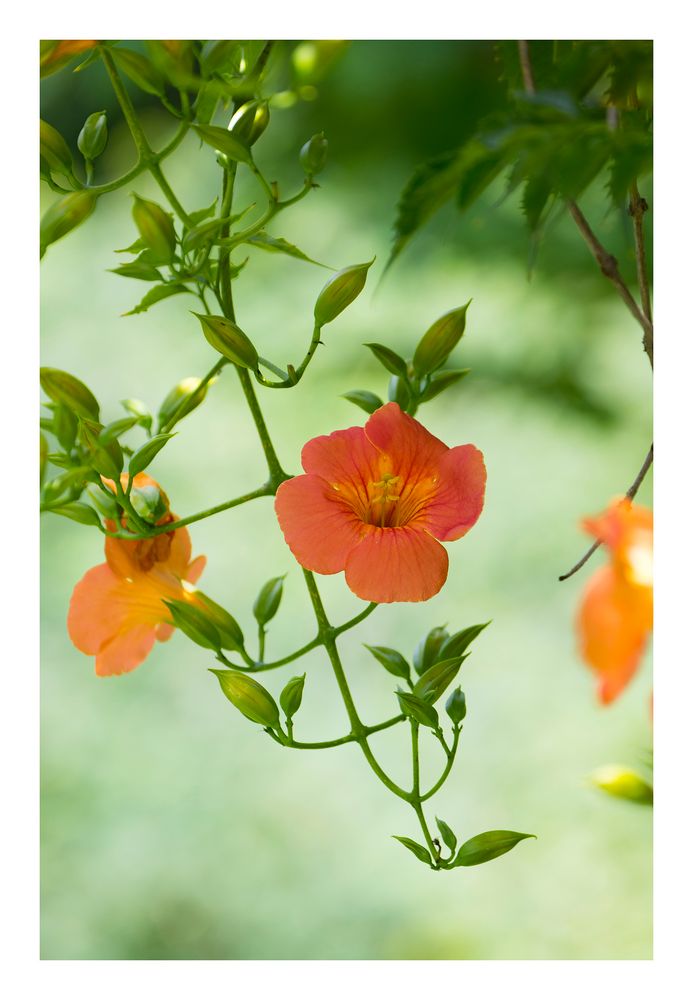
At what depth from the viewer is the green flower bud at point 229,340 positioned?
0.37m

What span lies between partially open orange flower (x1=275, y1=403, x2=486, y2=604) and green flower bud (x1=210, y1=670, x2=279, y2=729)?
0.05 meters

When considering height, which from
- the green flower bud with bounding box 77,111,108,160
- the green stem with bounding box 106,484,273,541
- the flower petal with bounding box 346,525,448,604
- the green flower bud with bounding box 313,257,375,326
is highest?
the green flower bud with bounding box 77,111,108,160

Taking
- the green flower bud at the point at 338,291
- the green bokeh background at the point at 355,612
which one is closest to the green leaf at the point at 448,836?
the green flower bud at the point at 338,291

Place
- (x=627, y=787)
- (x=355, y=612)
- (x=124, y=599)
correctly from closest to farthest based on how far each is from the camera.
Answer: (x=627, y=787) < (x=124, y=599) < (x=355, y=612)

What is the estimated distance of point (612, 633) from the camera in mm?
345

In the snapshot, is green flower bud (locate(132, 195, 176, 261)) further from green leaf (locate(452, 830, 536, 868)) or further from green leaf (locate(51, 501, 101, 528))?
green leaf (locate(452, 830, 536, 868))

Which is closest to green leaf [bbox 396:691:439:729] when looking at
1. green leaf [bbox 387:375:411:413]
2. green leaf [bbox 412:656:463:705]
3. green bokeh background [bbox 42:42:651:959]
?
green leaf [bbox 412:656:463:705]

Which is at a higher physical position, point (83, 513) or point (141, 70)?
point (141, 70)

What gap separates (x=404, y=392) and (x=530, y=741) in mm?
772

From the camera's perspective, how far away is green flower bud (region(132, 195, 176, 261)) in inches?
14.7

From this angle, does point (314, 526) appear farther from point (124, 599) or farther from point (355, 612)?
point (355, 612)

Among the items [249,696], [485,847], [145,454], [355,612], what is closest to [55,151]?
[145,454]

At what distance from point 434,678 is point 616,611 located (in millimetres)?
83
